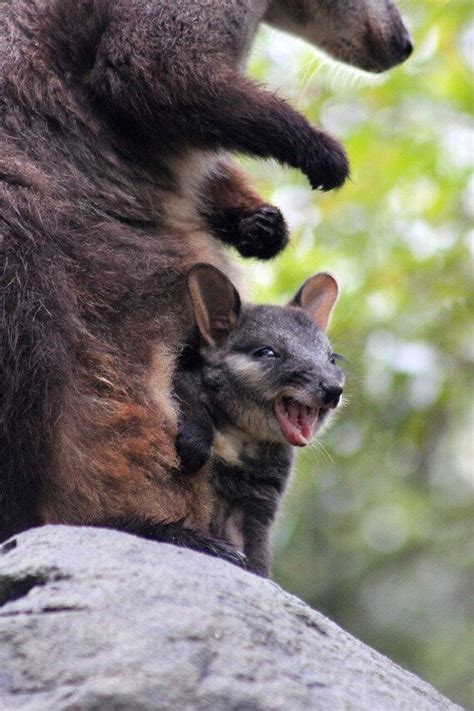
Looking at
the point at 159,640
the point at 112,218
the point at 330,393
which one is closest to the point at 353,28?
the point at 112,218

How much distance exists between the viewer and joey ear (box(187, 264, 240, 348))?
17.9ft

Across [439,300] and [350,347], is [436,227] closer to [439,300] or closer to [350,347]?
[439,300]

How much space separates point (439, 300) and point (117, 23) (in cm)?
489

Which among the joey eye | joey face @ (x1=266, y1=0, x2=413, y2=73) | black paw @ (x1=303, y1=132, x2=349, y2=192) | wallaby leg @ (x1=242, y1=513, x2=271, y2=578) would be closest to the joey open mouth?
the joey eye

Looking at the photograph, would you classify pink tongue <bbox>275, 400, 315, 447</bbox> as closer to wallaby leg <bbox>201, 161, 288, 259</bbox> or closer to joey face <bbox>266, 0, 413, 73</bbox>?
wallaby leg <bbox>201, 161, 288, 259</bbox>

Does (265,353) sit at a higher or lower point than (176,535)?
higher

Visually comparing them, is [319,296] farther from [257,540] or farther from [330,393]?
[257,540]

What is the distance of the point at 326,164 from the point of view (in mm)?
5773

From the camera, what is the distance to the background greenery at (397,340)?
31.5ft

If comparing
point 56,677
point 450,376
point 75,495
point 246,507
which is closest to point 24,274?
point 75,495

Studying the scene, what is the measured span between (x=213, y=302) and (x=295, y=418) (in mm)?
628

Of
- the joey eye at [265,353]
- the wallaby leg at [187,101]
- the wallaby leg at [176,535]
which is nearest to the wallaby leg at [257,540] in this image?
the wallaby leg at [176,535]

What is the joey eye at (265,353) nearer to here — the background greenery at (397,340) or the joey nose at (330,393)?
the joey nose at (330,393)

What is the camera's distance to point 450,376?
9.76 m
